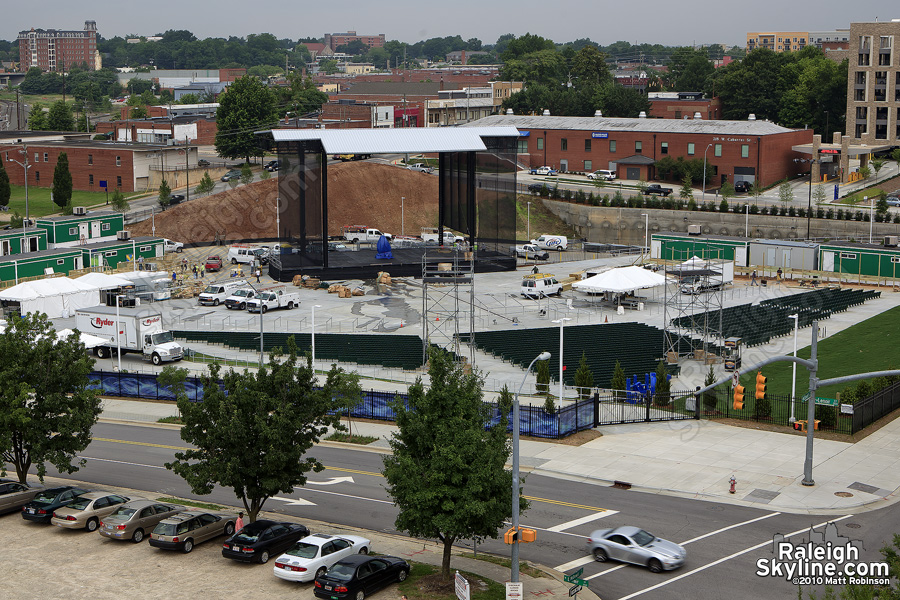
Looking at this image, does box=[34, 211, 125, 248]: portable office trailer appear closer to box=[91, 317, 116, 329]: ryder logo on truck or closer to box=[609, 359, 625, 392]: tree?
box=[91, 317, 116, 329]: ryder logo on truck

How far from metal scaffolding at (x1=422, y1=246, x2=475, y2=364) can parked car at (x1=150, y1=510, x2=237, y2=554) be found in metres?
22.9

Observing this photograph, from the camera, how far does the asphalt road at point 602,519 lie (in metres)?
27.5

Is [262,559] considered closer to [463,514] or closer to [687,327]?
[463,514]

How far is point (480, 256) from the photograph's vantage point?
284ft

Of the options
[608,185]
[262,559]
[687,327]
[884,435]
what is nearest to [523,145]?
[608,185]

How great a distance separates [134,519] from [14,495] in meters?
5.82

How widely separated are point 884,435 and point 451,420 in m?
24.2

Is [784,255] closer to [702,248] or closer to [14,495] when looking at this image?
[702,248]

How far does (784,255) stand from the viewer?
83000 millimetres

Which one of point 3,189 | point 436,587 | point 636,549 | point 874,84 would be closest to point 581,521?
point 636,549

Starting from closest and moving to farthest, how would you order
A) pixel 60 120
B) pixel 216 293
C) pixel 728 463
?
1. pixel 728 463
2. pixel 216 293
3. pixel 60 120

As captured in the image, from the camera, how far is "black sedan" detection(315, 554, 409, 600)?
83.8ft

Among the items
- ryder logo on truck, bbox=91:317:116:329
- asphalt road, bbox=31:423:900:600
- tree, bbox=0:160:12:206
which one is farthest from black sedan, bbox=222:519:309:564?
tree, bbox=0:160:12:206

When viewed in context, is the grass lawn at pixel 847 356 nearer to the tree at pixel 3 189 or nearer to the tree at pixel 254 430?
the tree at pixel 254 430
